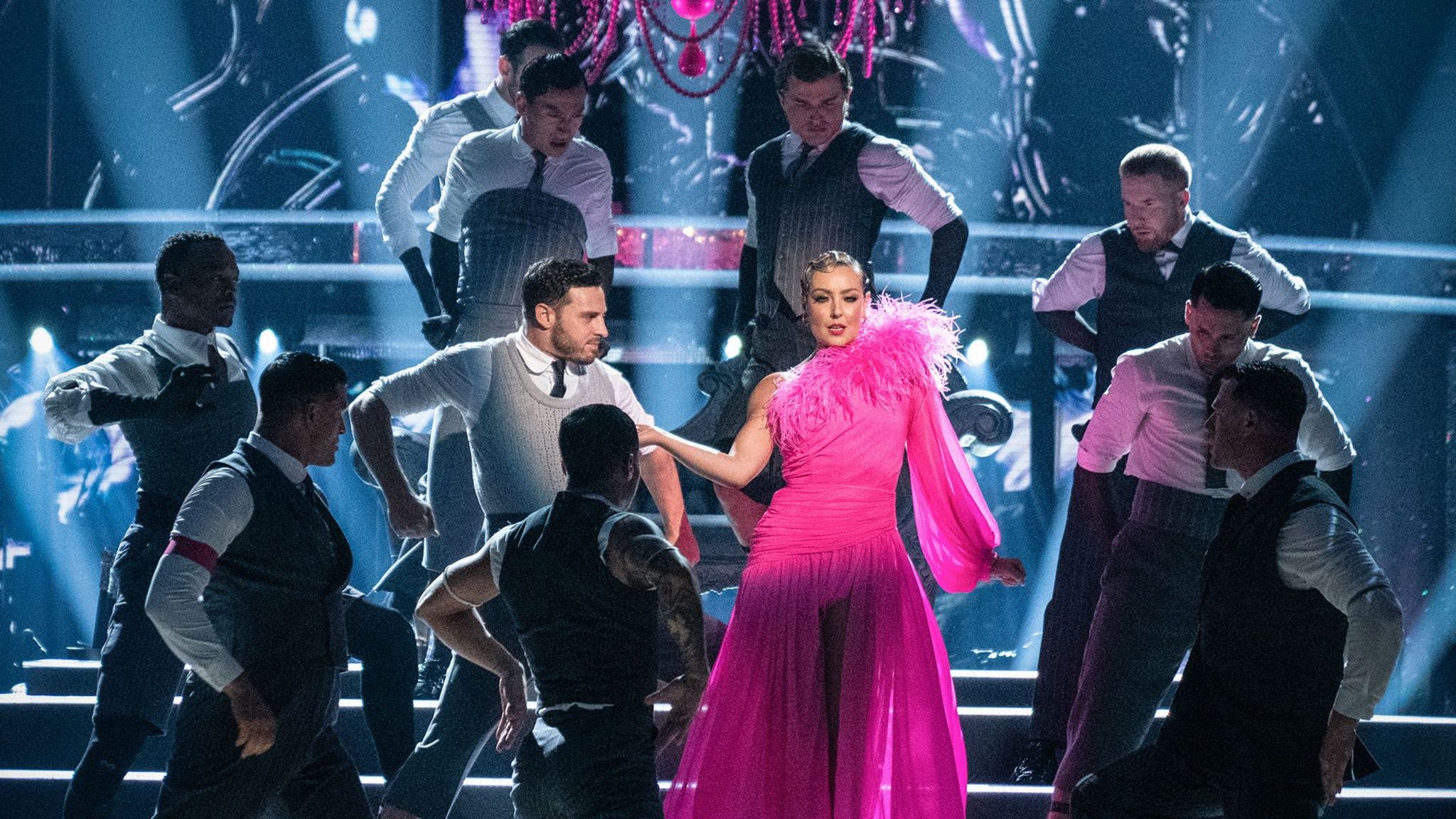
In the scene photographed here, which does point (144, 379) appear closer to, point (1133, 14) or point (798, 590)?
point (798, 590)

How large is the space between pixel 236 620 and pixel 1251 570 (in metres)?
1.88

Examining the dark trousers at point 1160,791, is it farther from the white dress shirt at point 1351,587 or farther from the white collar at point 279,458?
the white collar at point 279,458

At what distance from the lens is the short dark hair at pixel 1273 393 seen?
2.71 m

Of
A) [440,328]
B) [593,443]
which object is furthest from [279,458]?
[440,328]

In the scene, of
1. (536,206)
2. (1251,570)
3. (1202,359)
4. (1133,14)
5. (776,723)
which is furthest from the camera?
(1133,14)

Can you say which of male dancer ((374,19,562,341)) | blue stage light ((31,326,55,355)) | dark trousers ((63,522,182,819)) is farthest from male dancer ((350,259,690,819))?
blue stage light ((31,326,55,355))

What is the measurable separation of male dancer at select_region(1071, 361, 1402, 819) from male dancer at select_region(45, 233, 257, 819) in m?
2.09

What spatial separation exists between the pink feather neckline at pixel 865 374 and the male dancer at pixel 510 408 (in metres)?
0.31

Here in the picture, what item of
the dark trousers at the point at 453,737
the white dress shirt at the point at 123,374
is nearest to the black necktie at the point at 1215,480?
the dark trousers at the point at 453,737

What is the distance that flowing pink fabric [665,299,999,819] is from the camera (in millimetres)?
3072

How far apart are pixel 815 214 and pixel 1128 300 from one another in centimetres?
88

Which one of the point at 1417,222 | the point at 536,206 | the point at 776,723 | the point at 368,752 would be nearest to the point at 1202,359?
the point at 776,723

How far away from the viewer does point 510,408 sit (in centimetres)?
336

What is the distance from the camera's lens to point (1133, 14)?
644 centimetres
